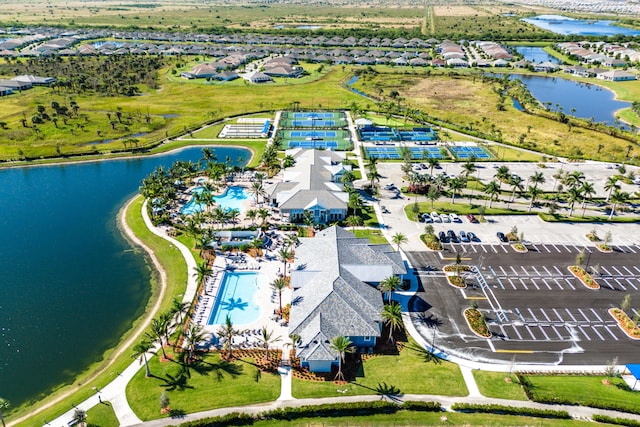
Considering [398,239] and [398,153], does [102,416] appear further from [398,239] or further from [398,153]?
[398,153]

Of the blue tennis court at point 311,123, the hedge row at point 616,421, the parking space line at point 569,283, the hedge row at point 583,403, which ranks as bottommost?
the hedge row at point 616,421

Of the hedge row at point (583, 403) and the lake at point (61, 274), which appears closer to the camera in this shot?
the hedge row at point (583, 403)

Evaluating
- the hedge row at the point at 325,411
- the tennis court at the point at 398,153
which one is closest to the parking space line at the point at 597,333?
the hedge row at the point at 325,411

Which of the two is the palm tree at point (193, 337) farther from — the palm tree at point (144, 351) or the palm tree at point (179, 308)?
the palm tree at point (144, 351)

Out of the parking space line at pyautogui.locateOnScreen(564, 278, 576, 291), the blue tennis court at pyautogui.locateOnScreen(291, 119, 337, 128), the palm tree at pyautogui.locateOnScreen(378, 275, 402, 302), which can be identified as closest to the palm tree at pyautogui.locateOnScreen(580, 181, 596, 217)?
the parking space line at pyautogui.locateOnScreen(564, 278, 576, 291)

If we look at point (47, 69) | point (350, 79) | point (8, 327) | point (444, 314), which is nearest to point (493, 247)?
point (444, 314)

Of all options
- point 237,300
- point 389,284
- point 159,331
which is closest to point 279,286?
point 237,300

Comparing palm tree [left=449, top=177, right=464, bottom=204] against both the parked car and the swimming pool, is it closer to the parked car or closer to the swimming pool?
the parked car

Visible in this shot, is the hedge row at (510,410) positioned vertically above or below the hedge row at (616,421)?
above
